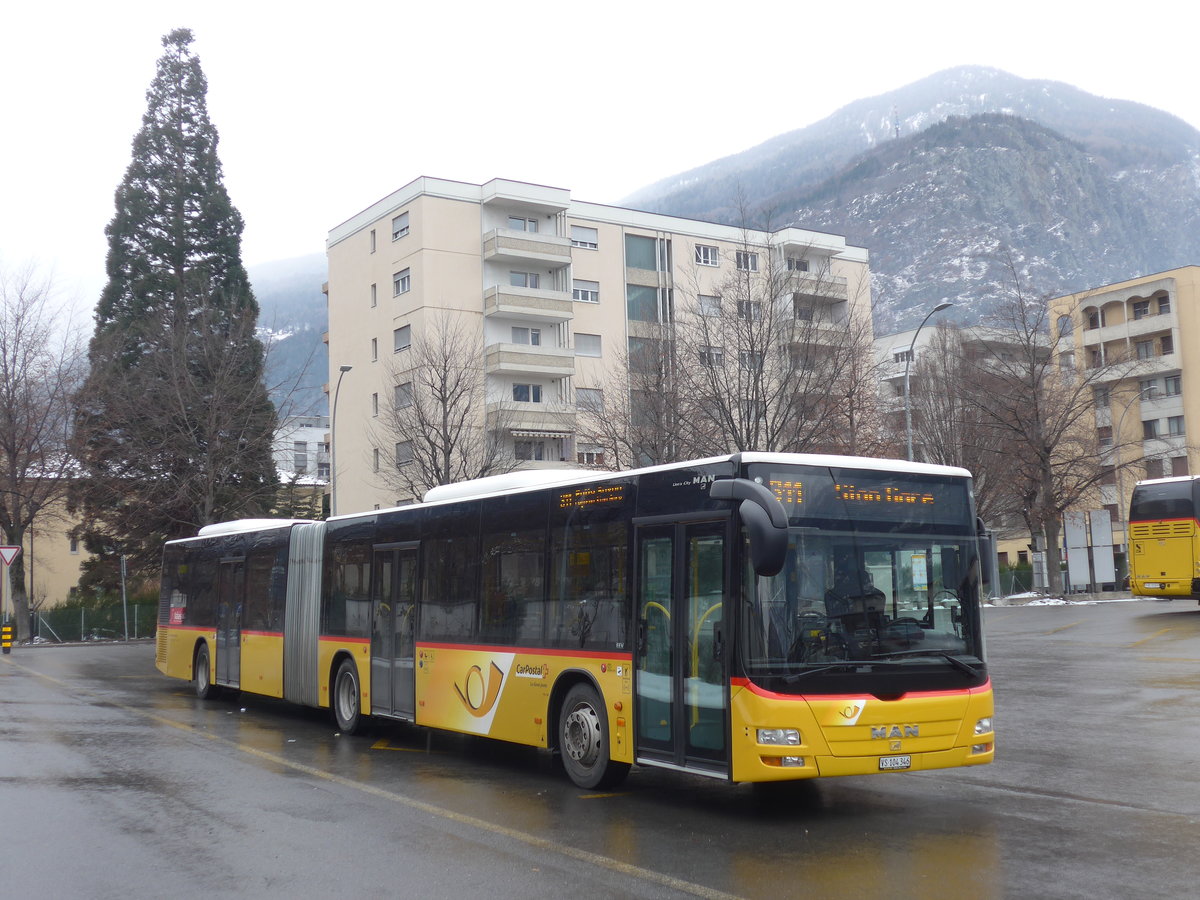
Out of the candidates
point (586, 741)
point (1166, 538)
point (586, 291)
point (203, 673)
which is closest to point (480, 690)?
point (586, 741)

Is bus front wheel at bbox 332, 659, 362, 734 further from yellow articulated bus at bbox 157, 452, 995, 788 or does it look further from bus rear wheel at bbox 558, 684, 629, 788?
bus rear wheel at bbox 558, 684, 629, 788

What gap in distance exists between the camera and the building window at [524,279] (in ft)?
194

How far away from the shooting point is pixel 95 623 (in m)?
45.9

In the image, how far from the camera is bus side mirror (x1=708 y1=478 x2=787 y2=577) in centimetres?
808

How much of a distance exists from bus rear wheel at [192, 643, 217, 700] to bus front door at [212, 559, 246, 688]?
17.0 inches

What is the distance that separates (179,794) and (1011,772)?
24.4ft

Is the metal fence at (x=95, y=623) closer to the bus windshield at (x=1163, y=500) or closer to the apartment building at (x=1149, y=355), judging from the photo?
the bus windshield at (x=1163, y=500)

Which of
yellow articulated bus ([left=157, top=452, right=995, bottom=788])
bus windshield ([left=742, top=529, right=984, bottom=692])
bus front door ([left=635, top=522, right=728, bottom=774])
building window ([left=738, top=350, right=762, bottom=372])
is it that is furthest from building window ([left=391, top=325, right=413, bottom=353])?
bus windshield ([left=742, top=529, right=984, bottom=692])

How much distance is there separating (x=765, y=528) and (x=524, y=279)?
5252cm

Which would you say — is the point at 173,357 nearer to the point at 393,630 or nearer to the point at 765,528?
the point at 393,630

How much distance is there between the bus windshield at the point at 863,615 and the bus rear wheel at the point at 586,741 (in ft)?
6.58

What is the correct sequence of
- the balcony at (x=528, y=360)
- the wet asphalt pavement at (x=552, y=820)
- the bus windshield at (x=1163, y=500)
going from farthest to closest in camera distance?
the balcony at (x=528, y=360) → the bus windshield at (x=1163, y=500) → the wet asphalt pavement at (x=552, y=820)

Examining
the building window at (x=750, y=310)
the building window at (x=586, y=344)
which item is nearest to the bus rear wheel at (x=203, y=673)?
the building window at (x=750, y=310)

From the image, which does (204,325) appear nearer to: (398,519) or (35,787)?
(398,519)
